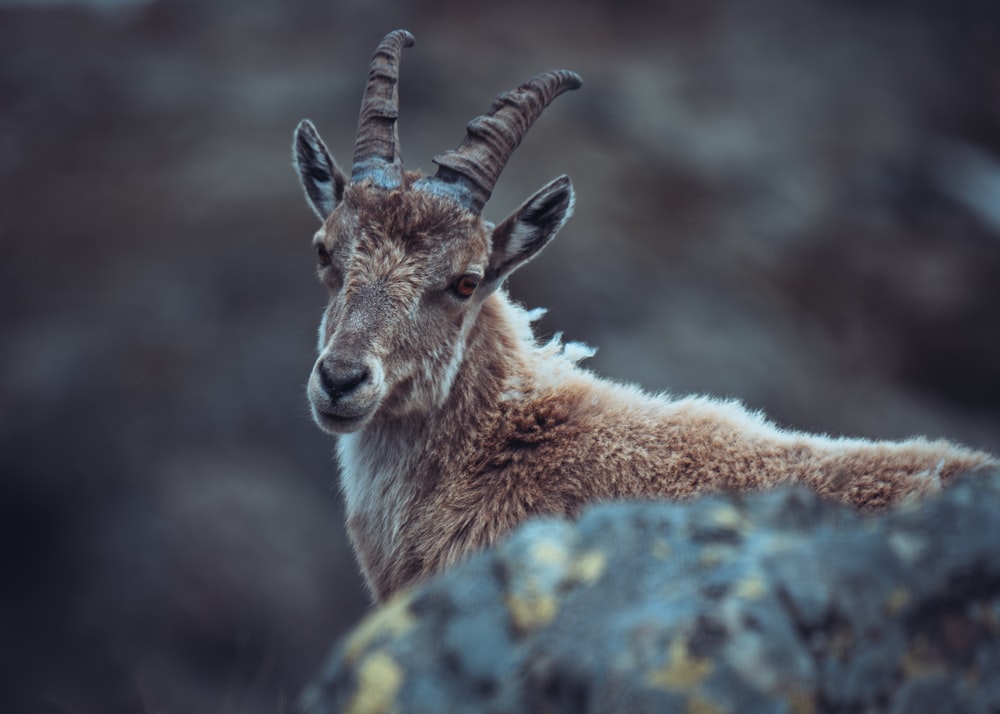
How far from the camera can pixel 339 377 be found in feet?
18.1

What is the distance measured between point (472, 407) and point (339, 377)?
37.5 inches

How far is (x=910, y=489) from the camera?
5031 millimetres

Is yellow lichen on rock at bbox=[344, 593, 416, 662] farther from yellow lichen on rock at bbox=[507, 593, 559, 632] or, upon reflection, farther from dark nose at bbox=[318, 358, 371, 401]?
dark nose at bbox=[318, 358, 371, 401]

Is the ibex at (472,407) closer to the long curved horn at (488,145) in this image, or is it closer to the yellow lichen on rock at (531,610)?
the long curved horn at (488,145)

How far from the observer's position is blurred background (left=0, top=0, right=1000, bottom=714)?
58.1 feet

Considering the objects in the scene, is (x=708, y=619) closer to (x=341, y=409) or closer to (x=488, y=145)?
(x=341, y=409)

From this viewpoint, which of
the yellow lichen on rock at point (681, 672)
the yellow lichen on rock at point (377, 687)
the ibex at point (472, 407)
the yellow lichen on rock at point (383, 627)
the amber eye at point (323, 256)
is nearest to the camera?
the yellow lichen on rock at point (681, 672)

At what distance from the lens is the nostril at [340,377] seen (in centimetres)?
552

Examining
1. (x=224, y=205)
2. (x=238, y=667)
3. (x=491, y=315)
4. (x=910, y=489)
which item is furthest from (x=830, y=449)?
(x=224, y=205)

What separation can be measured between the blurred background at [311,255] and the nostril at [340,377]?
5966 mm

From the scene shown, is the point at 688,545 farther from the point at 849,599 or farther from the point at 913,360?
the point at 913,360

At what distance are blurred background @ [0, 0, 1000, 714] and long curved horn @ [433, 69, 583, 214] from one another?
6.47m

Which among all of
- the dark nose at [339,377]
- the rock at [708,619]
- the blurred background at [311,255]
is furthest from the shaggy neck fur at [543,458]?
the blurred background at [311,255]

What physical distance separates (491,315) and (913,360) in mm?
21772
